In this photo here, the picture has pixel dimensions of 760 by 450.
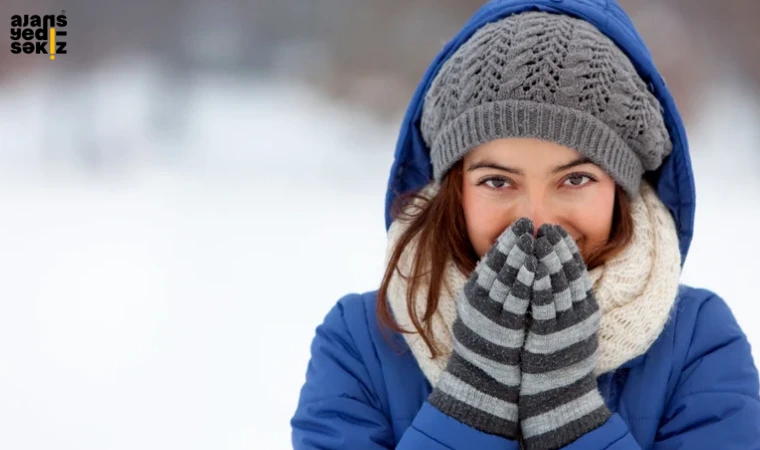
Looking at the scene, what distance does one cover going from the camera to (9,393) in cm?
226

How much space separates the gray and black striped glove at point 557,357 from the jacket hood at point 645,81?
0.28 m

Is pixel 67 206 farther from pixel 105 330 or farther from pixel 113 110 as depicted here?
pixel 105 330

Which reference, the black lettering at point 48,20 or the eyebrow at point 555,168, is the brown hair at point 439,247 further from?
the black lettering at point 48,20

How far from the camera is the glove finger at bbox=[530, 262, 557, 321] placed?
96cm

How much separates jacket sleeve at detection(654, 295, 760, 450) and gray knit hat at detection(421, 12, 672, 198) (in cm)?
22

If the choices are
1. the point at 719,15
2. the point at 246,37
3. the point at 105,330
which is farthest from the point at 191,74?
the point at 719,15

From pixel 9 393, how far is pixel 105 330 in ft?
1.12

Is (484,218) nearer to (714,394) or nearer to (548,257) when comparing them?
(548,257)

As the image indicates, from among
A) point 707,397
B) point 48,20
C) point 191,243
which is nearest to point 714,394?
point 707,397

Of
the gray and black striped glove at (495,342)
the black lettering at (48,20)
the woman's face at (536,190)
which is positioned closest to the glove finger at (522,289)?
the gray and black striped glove at (495,342)

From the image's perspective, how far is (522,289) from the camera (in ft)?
3.18

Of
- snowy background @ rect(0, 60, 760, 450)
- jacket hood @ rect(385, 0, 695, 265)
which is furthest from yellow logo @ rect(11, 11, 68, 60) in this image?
jacket hood @ rect(385, 0, 695, 265)

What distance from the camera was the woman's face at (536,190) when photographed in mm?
1059

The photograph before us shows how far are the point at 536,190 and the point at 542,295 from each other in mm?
157
